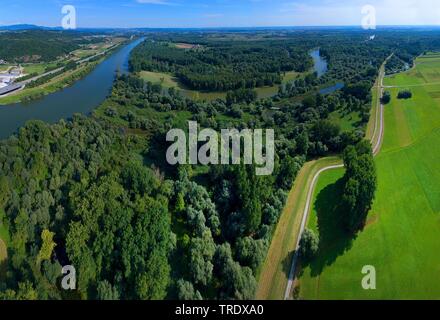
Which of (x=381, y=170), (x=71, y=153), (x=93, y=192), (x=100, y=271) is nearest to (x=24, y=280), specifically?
(x=100, y=271)

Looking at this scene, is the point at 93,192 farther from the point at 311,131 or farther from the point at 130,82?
the point at 130,82

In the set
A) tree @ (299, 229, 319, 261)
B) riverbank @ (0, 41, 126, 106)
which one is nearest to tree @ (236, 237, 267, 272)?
tree @ (299, 229, 319, 261)

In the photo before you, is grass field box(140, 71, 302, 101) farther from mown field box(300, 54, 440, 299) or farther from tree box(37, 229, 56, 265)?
tree box(37, 229, 56, 265)

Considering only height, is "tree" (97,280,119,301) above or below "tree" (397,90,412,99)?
below

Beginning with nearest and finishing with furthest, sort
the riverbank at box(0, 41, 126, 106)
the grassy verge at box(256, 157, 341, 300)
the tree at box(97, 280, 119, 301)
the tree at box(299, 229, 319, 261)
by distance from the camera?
1. the tree at box(97, 280, 119, 301)
2. the grassy verge at box(256, 157, 341, 300)
3. the tree at box(299, 229, 319, 261)
4. the riverbank at box(0, 41, 126, 106)

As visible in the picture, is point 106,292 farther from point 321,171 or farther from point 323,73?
point 323,73

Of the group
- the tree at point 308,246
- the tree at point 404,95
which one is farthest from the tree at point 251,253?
the tree at point 404,95
